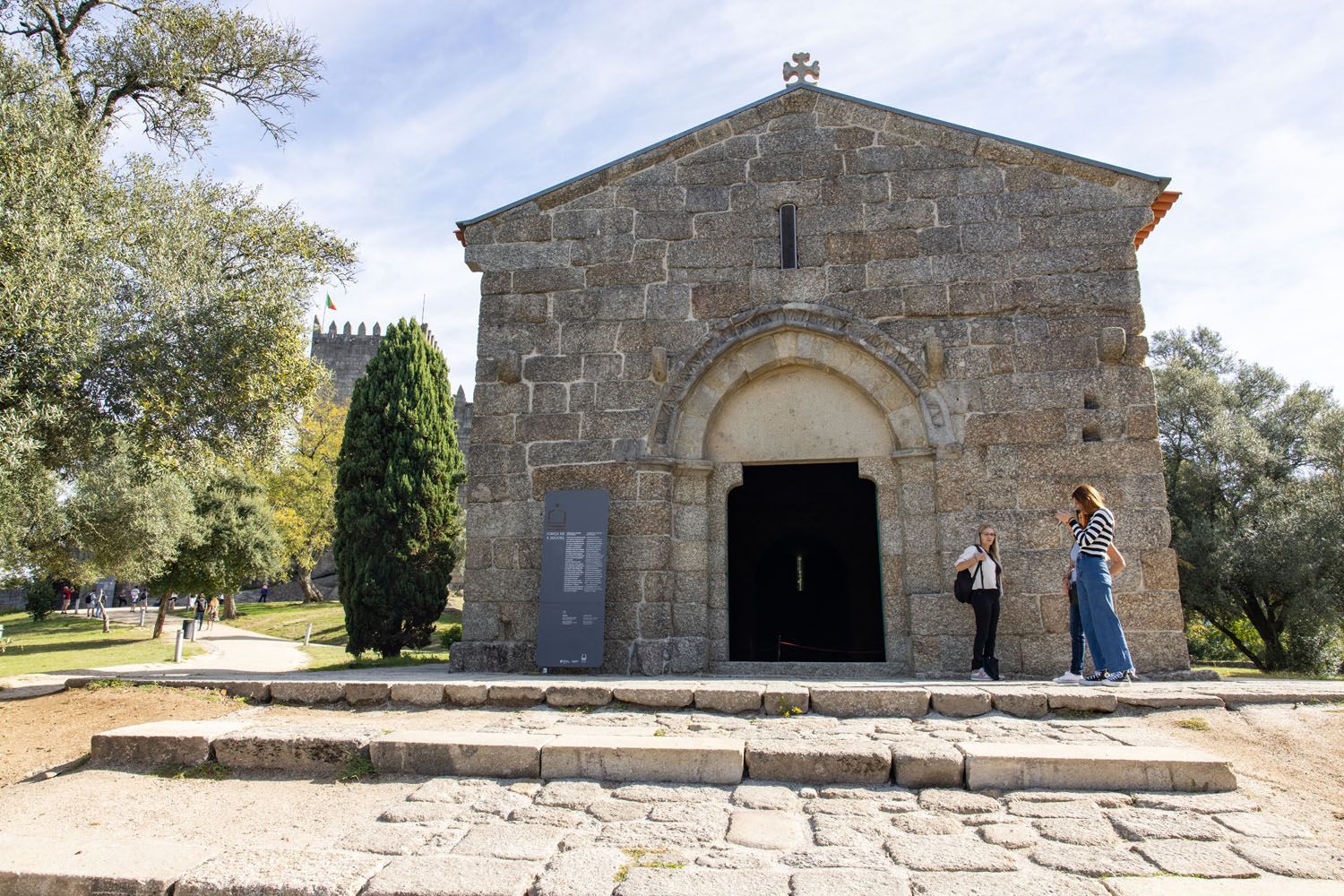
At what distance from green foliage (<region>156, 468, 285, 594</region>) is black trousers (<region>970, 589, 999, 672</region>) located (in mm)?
19699

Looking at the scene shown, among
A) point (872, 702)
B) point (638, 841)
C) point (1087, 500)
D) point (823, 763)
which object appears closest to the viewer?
point (638, 841)

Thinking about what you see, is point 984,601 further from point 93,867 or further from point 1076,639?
point 93,867

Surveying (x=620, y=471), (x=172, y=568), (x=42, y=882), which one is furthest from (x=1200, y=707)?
(x=172, y=568)

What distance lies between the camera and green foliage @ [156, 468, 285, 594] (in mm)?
22203

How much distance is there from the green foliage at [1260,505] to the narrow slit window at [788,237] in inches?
408

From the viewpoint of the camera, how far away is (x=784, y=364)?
31.2 feet

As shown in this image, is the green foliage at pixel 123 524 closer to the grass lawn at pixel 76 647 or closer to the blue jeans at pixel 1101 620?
the grass lawn at pixel 76 647

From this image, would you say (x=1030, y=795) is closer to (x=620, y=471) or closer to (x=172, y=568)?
(x=620, y=471)

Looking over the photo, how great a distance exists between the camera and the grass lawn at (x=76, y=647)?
49.7 feet

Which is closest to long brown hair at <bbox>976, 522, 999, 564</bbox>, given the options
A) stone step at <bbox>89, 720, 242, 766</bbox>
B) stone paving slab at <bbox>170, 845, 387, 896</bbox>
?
stone paving slab at <bbox>170, 845, 387, 896</bbox>

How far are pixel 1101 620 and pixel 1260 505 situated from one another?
13115mm

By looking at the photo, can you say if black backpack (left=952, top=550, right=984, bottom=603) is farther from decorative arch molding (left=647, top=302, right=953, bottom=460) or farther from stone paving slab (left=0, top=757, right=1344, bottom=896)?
stone paving slab (left=0, top=757, right=1344, bottom=896)

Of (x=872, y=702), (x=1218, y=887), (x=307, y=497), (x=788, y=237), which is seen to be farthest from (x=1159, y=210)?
(x=307, y=497)

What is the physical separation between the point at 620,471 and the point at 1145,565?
536 centimetres
